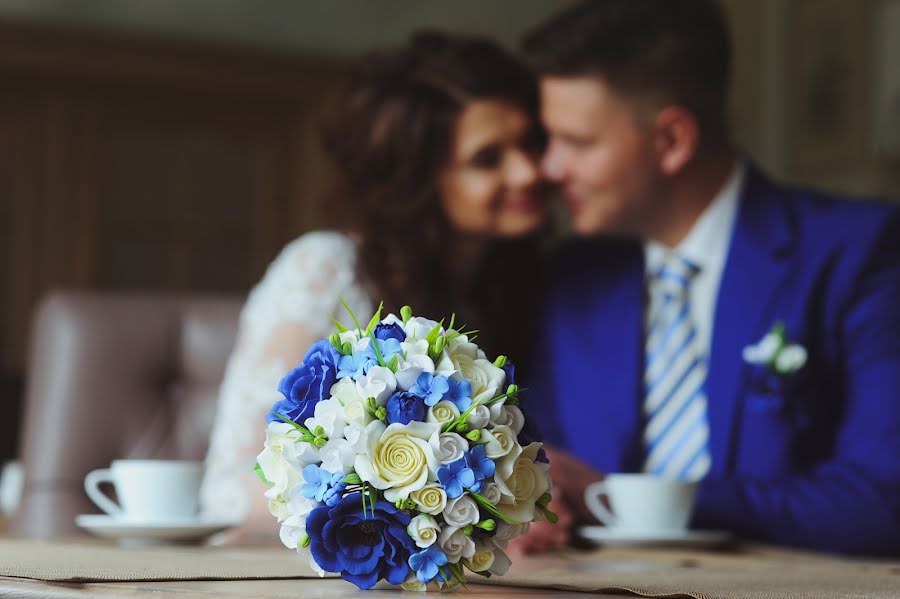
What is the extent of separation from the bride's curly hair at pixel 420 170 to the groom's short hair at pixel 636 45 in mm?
88

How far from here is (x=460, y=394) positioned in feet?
2.39

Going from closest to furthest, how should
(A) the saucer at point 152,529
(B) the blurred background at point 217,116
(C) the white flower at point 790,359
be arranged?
(A) the saucer at point 152,529 → (C) the white flower at point 790,359 → (B) the blurred background at point 217,116

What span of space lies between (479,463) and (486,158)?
122cm

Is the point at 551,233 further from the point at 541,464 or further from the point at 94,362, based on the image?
the point at 541,464

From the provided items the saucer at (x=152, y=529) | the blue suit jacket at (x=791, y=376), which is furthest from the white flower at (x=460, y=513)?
the blue suit jacket at (x=791, y=376)

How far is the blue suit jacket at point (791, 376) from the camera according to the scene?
1.60 meters

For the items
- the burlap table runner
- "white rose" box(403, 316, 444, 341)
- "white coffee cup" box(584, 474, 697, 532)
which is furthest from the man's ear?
"white rose" box(403, 316, 444, 341)

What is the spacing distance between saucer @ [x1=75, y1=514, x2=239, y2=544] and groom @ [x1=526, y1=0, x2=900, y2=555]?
0.47 metres

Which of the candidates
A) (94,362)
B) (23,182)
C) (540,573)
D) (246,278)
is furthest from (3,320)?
(540,573)

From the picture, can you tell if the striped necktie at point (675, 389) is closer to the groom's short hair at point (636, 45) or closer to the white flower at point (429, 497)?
the groom's short hair at point (636, 45)

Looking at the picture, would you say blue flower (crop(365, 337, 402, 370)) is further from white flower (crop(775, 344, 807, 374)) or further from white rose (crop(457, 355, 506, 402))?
white flower (crop(775, 344, 807, 374))

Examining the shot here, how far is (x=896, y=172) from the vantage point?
3.96 metres

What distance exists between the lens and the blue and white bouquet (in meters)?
0.72

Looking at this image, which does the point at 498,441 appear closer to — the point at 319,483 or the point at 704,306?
the point at 319,483
